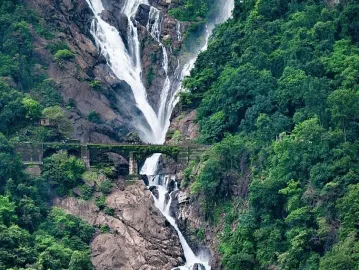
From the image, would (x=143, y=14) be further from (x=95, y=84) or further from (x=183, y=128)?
(x=183, y=128)

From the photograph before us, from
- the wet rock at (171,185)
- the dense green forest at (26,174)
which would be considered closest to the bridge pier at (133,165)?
the wet rock at (171,185)

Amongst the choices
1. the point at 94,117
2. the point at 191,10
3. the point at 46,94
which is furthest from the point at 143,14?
the point at 46,94

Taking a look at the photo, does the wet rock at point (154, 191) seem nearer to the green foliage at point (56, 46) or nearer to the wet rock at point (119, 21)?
the green foliage at point (56, 46)

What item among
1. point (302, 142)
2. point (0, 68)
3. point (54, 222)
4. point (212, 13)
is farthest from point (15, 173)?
point (212, 13)

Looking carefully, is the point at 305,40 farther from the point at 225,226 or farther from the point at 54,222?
the point at 54,222

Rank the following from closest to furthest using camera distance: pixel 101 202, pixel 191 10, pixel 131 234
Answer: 1. pixel 131 234
2. pixel 101 202
3. pixel 191 10

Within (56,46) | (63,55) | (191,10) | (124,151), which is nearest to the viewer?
(124,151)

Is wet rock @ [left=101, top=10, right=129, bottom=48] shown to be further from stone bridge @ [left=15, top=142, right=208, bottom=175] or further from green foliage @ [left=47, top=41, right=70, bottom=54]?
stone bridge @ [left=15, top=142, right=208, bottom=175]
